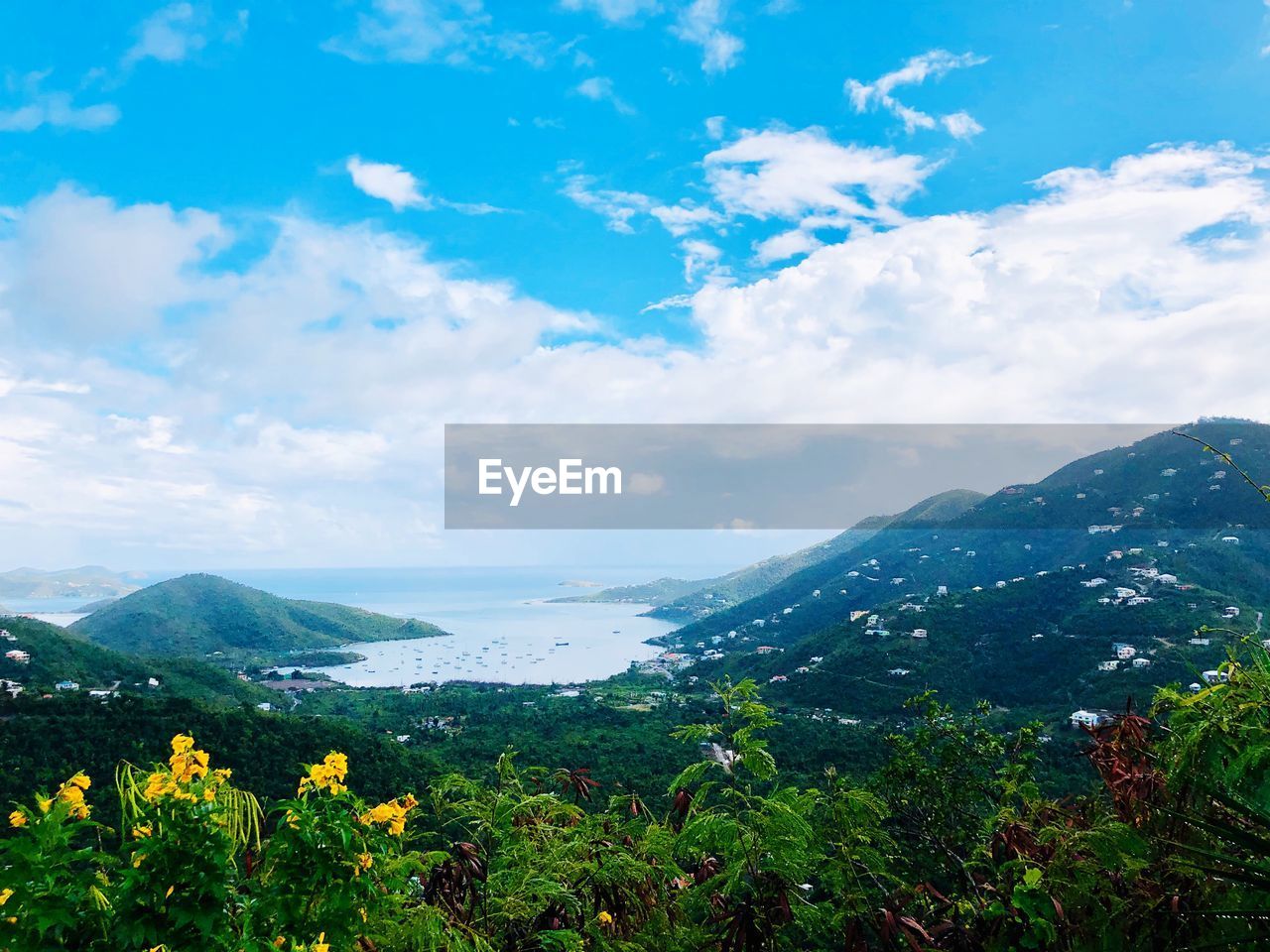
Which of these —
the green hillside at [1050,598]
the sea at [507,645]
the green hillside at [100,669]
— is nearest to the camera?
the green hillside at [1050,598]

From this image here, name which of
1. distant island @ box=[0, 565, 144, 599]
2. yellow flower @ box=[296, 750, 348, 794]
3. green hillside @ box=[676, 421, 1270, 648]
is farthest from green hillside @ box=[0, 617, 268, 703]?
distant island @ box=[0, 565, 144, 599]

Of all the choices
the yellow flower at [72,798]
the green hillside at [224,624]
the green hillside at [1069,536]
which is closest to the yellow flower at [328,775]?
the yellow flower at [72,798]

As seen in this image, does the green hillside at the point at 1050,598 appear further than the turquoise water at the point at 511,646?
No

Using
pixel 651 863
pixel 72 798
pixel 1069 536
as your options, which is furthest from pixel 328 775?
pixel 1069 536

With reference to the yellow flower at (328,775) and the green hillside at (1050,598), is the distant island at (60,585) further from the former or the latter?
the yellow flower at (328,775)

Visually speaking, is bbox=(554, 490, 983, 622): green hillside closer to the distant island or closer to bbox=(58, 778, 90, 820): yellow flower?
bbox=(58, 778, 90, 820): yellow flower

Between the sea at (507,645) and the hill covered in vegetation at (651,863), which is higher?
the hill covered in vegetation at (651,863)

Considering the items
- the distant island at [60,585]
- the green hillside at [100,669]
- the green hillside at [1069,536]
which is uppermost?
the green hillside at [1069,536]

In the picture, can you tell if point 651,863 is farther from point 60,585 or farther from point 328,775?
point 60,585
